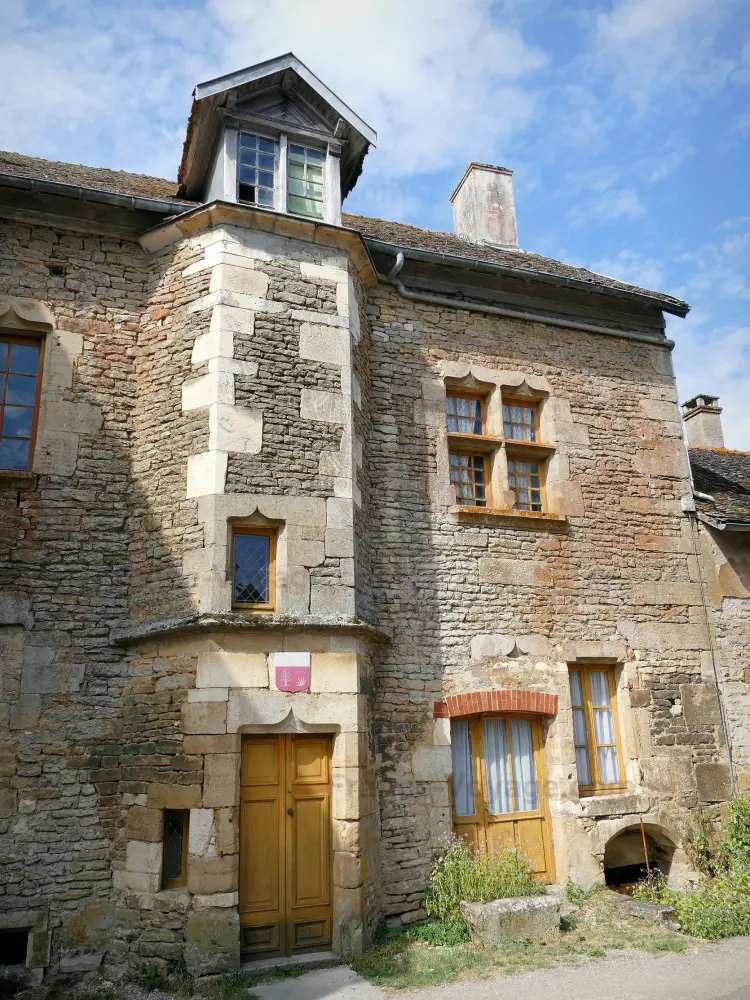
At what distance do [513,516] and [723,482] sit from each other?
12.6ft

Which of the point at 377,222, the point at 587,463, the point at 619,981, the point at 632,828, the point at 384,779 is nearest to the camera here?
the point at 619,981

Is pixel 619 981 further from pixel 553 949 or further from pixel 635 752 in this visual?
pixel 635 752

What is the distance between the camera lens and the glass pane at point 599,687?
8.20 meters

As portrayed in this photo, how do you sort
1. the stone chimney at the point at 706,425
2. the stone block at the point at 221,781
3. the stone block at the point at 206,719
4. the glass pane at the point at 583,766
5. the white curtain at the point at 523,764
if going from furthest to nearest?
the stone chimney at the point at 706,425, the glass pane at the point at 583,766, the white curtain at the point at 523,764, the stone block at the point at 206,719, the stone block at the point at 221,781

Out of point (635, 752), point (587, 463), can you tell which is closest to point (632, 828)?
point (635, 752)

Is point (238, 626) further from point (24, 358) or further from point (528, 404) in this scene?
point (528, 404)

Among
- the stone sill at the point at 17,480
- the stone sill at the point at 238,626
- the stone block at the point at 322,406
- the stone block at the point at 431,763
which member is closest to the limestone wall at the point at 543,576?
the stone block at the point at 431,763

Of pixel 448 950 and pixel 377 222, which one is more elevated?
pixel 377 222

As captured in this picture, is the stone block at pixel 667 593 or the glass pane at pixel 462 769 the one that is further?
the stone block at pixel 667 593

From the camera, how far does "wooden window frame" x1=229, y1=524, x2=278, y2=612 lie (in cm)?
649

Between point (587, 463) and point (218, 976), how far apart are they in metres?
6.26

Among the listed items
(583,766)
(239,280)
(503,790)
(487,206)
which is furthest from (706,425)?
(239,280)

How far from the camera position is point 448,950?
6.14 meters

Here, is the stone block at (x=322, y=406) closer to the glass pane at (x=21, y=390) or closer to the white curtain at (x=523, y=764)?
the glass pane at (x=21, y=390)
